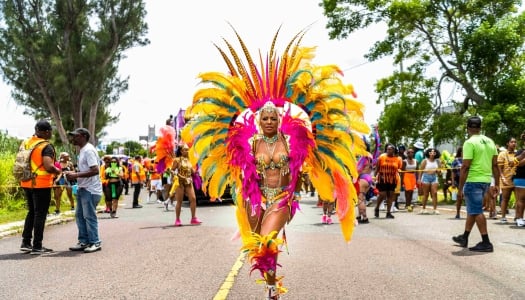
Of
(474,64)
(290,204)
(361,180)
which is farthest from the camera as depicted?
(474,64)

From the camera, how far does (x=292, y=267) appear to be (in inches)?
278

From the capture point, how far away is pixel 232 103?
5668 mm

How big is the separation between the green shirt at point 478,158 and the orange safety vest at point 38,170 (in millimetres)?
6513

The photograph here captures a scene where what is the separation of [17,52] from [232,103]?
33.5 meters

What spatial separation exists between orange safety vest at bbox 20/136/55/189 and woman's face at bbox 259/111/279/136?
16.0 feet

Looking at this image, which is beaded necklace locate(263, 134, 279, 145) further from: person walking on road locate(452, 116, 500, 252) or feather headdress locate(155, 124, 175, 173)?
feather headdress locate(155, 124, 175, 173)

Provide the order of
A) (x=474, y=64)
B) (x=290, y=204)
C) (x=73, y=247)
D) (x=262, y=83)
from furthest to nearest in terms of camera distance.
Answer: (x=474, y=64) → (x=73, y=247) → (x=262, y=83) → (x=290, y=204)

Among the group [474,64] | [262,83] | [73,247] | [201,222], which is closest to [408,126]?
[474,64]

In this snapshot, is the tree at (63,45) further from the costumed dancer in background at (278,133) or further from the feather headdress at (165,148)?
the costumed dancer in background at (278,133)

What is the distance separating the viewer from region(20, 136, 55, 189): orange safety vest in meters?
8.74

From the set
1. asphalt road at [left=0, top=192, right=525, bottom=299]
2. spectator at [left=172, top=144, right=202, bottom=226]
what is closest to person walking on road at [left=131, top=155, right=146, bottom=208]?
spectator at [left=172, top=144, right=202, bottom=226]

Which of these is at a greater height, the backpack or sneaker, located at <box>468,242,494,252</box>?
the backpack

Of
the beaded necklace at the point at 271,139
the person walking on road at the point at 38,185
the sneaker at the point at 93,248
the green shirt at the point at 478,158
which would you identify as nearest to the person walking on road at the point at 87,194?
the sneaker at the point at 93,248

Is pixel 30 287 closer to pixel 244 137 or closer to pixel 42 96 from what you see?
pixel 244 137
